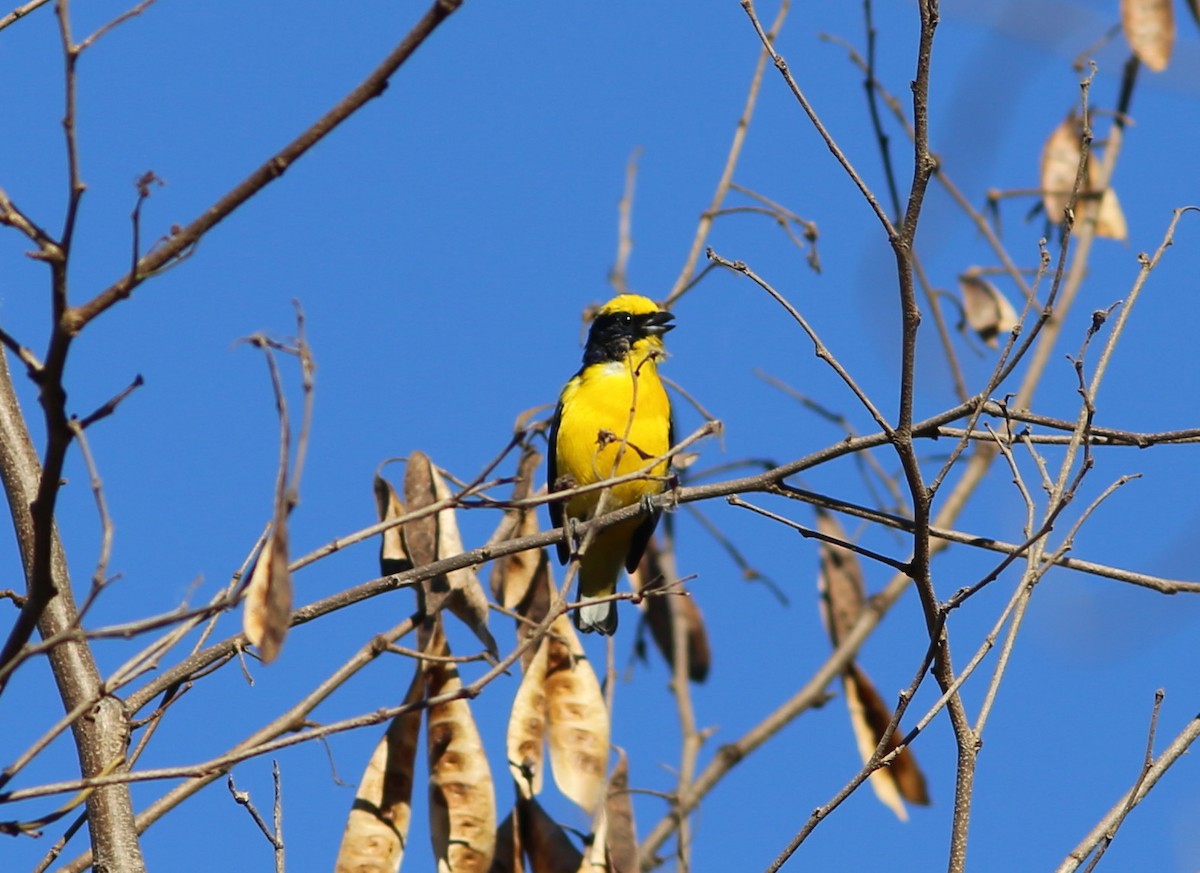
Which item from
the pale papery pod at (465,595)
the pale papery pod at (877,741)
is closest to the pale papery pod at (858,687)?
the pale papery pod at (877,741)

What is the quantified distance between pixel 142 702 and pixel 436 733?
1252mm

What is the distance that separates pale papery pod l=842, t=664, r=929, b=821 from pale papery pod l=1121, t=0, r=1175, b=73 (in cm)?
247

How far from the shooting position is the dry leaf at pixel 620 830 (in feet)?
13.0

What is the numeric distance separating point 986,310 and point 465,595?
122 inches

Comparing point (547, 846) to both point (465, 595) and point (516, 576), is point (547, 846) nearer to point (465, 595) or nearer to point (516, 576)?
point (465, 595)

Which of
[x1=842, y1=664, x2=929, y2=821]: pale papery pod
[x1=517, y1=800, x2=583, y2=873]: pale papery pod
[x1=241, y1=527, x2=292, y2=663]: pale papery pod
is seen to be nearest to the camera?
[x1=241, y1=527, x2=292, y2=663]: pale papery pod

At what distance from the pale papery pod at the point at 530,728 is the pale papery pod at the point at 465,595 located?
0.25m

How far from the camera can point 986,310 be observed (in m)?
6.03

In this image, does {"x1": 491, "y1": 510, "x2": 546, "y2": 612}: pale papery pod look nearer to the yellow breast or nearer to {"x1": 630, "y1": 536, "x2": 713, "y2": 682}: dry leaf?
the yellow breast

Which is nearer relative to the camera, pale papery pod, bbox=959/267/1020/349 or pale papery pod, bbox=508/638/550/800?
pale papery pod, bbox=508/638/550/800

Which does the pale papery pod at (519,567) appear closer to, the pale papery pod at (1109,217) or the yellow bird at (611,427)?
the yellow bird at (611,427)

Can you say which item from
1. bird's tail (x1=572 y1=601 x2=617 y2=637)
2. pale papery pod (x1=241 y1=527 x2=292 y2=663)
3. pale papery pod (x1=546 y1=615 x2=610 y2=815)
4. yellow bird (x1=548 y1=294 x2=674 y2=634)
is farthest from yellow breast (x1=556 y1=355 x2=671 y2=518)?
pale papery pod (x1=241 y1=527 x2=292 y2=663)

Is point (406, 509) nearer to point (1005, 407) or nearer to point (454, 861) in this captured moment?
point (454, 861)

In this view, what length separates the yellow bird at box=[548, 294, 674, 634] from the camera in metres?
5.54
